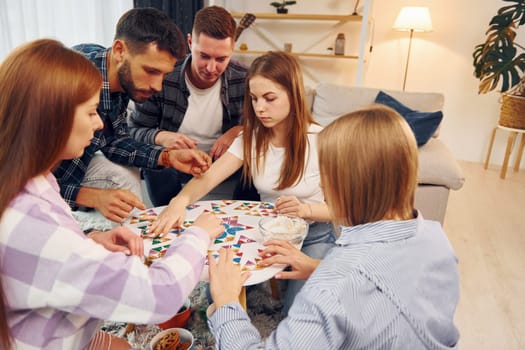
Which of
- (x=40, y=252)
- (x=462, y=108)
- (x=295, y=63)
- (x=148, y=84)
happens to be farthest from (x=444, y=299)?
(x=462, y=108)

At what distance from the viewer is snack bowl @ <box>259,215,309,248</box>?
116 centimetres

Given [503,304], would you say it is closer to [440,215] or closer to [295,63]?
[440,215]

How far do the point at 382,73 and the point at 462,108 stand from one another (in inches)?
33.7

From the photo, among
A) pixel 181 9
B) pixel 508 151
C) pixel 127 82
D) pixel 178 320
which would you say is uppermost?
pixel 181 9

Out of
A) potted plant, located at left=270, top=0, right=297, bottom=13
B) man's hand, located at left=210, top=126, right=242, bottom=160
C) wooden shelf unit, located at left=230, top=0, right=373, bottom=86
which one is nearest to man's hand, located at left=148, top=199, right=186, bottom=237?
man's hand, located at left=210, top=126, right=242, bottom=160

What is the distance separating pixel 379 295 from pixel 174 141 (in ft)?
4.49

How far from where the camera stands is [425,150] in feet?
7.36

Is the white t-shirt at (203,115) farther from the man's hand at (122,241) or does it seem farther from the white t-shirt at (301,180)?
the man's hand at (122,241)

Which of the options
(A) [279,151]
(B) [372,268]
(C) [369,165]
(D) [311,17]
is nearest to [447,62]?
(D) [311,17]

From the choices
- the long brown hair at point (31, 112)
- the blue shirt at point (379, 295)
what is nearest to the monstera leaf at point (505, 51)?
the blue shirt at point (379, 295)

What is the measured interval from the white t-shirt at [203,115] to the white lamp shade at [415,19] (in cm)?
234

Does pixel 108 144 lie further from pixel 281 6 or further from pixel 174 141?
A: pixel 281 6

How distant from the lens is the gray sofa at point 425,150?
206cm

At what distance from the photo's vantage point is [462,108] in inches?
159
